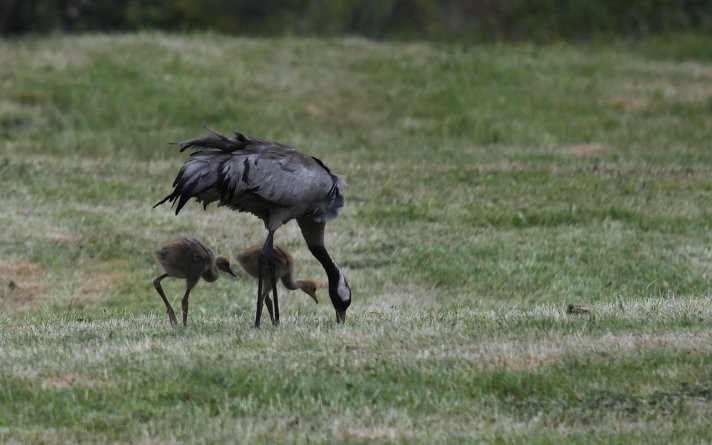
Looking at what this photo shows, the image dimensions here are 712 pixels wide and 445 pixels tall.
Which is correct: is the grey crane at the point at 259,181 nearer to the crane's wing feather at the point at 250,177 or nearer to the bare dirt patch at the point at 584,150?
the crane's wing feather at the point at 250,177

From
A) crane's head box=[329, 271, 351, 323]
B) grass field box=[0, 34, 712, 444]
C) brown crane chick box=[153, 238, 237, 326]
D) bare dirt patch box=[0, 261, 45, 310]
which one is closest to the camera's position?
grass field box=[0, 34, 712, 444]

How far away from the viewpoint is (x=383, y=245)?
14688mm

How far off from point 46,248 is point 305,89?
9.94 meters

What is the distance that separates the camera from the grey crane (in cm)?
923

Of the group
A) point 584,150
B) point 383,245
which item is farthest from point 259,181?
point 584,150

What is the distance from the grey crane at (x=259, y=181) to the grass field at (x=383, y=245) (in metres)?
0.85

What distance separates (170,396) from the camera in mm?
7480

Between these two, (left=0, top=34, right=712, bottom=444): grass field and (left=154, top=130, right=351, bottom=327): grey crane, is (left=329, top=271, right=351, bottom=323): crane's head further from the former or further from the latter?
(left=154, top=130, right=351, bottom=327): grey crane

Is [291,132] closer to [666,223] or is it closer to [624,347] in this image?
[666,223]

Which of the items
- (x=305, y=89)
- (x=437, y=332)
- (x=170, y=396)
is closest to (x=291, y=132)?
(x=305, y=89)

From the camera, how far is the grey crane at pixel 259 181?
Result: 923 cm

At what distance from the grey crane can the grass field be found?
2.79ft

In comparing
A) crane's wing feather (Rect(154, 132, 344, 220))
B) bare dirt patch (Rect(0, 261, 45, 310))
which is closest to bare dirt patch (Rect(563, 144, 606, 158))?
bare dirt patch (Rect(0, 261, 45, 310))

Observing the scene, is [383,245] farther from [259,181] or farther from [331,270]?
[259,181]
